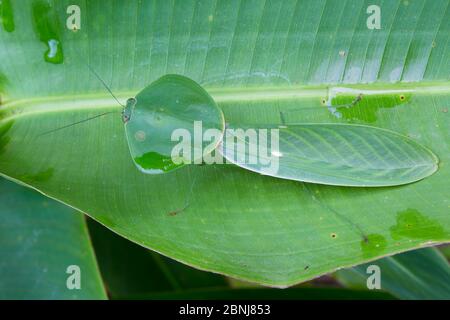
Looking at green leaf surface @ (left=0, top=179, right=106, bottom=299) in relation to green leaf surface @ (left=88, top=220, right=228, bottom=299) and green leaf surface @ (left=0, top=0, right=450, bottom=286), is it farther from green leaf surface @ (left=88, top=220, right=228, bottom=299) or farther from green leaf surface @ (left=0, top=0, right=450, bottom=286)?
green leaf surface @ (left=88, top=220, right=228, bottom=299)

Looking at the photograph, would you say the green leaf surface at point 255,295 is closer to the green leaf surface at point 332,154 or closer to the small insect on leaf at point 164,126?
the green leaf surface at point 332,154

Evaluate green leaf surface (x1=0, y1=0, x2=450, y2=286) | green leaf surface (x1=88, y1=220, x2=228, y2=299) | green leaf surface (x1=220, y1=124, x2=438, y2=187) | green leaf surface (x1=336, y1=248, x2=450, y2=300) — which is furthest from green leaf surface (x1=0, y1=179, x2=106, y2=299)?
green leaf surface (x1=336, y1=248, x2=450, y2=300)

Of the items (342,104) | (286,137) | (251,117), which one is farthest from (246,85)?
(342,104)

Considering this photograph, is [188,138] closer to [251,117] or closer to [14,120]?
[251,117]

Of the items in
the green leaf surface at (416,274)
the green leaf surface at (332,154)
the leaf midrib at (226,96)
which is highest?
the leaf midrib at (226,96)

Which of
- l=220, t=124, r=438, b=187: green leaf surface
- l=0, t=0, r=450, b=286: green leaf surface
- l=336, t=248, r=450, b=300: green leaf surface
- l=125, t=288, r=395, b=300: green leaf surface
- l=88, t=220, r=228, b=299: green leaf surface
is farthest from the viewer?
l=88, t=220, r=228, b=299: green leaf surface

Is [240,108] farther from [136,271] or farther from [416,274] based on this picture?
[136,271]

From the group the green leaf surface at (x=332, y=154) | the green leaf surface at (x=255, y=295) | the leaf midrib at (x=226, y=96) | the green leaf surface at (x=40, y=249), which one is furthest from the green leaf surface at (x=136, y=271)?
the green leaf surface at (x=332, y=154)
